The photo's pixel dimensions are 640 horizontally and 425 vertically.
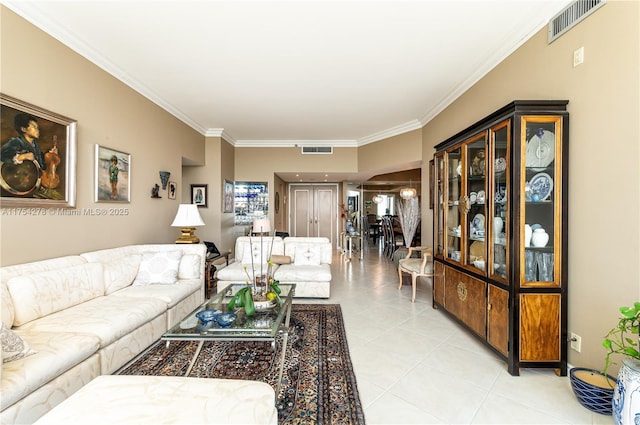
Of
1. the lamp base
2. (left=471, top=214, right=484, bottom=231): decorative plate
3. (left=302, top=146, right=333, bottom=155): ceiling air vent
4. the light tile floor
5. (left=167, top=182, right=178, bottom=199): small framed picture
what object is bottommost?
the light tile floor

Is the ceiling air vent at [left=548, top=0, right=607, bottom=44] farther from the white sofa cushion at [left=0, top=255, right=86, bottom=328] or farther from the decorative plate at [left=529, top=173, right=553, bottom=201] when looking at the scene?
the white sofa cushion at [left=0, top=255, right=86, bottom=328]

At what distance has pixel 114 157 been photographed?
3064mm

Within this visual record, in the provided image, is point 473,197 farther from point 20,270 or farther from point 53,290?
point 20,270

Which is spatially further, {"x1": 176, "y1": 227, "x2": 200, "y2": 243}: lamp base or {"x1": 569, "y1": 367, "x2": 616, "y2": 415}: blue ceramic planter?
{"x1": 176, "y1": 227, "x2": 200, "y2": 243}: lamp base

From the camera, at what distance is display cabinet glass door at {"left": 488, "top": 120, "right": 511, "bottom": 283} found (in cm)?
221

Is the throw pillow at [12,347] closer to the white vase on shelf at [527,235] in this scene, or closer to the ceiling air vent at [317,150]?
the white vase on shelf at [527,235]

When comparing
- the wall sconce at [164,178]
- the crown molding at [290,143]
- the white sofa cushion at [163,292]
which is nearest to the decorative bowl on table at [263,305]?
the white sofa cushion at [163,292]

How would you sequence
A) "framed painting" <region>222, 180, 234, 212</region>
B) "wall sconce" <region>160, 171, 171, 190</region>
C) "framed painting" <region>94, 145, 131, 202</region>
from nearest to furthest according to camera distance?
"framed painting" <region>94, 145, 131, 202</region> → "wall sconce" <region>160, 171, 171, 190</region> → "framed painting" <region>222, 180, 234, 212</region>

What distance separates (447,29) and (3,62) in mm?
3525

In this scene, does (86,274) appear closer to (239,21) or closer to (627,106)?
(239,21)

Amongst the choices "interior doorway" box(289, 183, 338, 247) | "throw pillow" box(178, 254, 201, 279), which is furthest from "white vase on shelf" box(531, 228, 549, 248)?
"interior doorway" box(289, 183, 338, 247)

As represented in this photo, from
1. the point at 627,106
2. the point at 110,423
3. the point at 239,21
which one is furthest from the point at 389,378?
the point at 239,21

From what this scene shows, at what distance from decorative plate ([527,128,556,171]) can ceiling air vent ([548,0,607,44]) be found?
795mm

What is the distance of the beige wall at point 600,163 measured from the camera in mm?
1701
